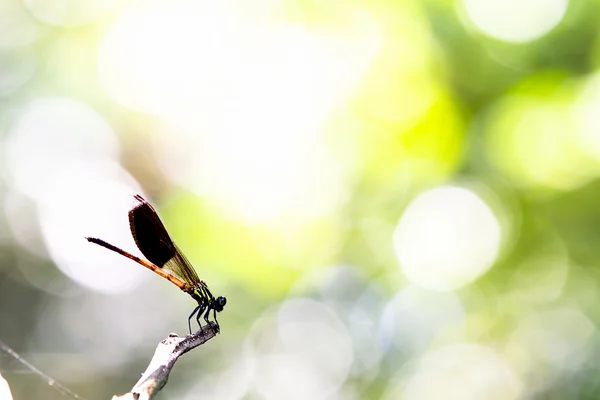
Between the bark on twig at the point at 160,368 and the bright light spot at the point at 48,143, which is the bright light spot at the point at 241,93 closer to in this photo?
the bright light spot at the point at 48,143

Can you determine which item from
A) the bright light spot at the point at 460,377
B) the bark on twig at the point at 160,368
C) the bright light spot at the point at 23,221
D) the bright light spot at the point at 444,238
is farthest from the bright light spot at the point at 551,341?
the bright light spot at the point at 23,221

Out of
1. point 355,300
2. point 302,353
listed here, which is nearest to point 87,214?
point 302,353

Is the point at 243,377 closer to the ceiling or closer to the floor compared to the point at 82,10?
closer to the floor

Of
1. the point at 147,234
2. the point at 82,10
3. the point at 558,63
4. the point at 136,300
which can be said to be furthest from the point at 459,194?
the point at 136,300

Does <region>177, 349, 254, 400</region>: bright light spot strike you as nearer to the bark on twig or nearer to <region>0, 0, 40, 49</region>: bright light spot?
<region>0, 0, 40, 49</region>: bright light spot

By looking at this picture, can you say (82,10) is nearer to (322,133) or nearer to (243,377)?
(322,133)

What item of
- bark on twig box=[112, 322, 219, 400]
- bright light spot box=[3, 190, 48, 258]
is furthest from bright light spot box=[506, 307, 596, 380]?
bright light spot box=[3, 190, 48, 258]
